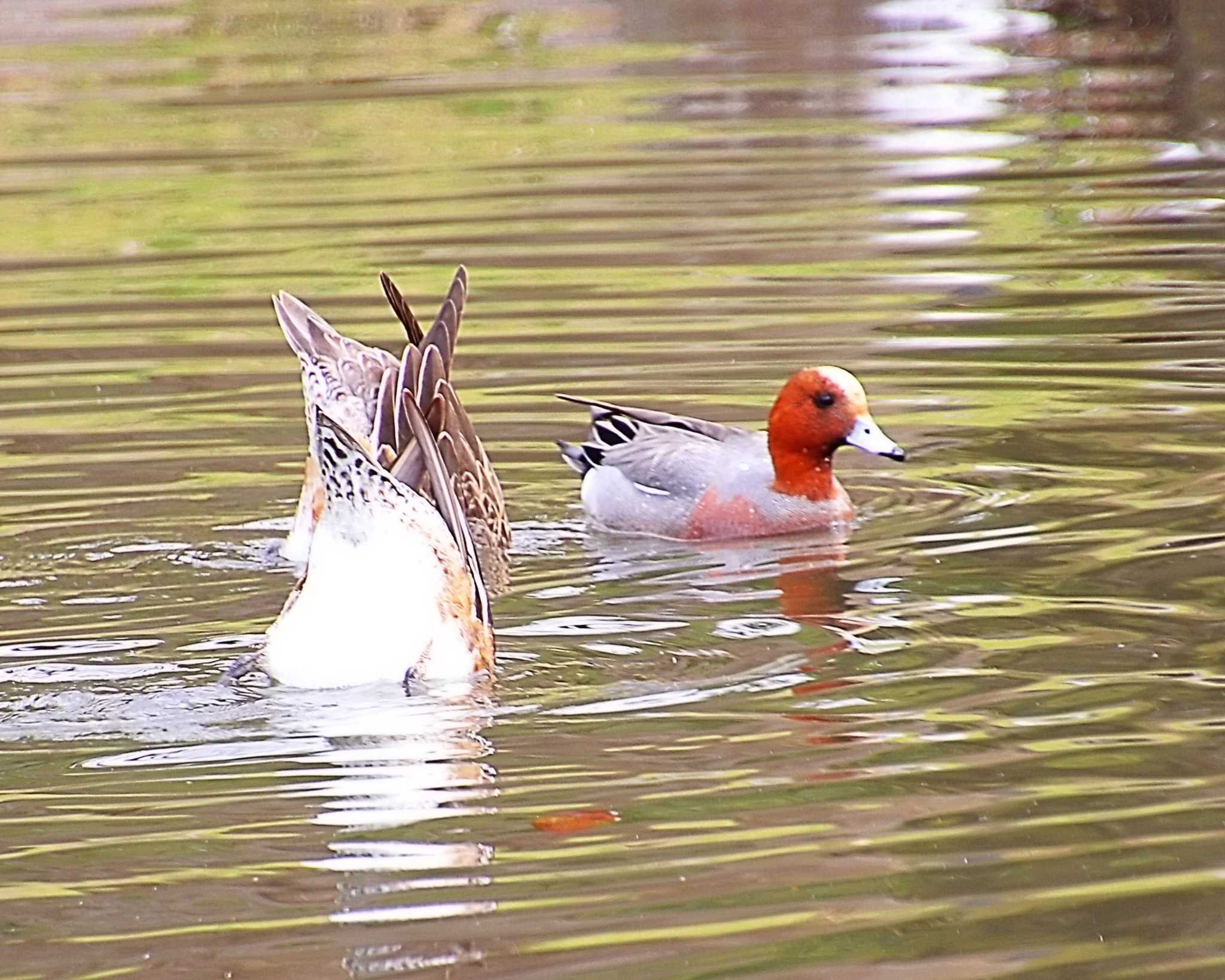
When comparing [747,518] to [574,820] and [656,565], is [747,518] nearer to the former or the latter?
[656,565]

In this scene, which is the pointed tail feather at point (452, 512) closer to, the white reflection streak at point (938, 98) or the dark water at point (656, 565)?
the dark water at point (656, 565)

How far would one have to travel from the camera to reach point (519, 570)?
7609 mm

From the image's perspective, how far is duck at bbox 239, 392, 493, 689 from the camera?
5945mm

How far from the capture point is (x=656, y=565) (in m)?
7.77

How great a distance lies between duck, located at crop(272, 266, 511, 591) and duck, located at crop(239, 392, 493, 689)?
98 centimetres

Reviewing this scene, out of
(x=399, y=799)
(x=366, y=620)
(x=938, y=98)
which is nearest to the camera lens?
(x=399, y=799)

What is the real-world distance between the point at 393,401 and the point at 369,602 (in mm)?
1264

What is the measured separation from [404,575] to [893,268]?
228 inches

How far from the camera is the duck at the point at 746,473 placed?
8.13 metres

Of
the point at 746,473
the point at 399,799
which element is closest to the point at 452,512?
the point at 399,799

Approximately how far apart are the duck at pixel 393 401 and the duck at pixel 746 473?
0.51 meters

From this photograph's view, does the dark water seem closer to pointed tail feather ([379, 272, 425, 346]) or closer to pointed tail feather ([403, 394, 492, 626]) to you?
pointed tail feather ([403, 394, 492, 626])

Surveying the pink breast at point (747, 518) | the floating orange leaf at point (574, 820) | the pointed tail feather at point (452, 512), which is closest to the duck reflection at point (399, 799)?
the floating orange leaf at point (574, 820)

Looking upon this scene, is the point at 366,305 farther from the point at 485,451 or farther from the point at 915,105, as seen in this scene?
the point at 915,105
